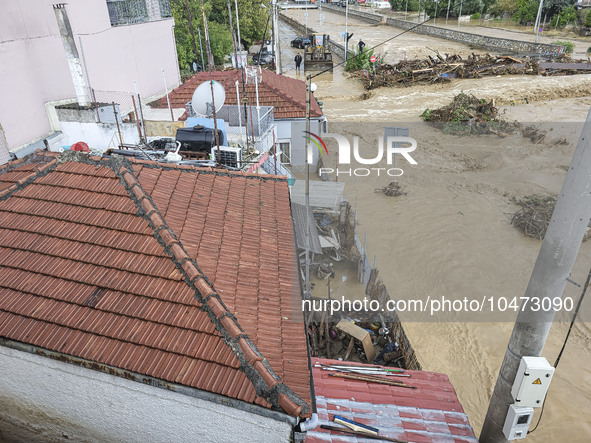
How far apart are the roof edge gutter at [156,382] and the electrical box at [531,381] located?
3.24 m

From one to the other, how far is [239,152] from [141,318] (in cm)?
594

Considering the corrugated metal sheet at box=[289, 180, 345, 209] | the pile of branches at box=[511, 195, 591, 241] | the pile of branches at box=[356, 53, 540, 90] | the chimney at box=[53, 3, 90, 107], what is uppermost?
the chimney at box=[53, 3, 90, 107]

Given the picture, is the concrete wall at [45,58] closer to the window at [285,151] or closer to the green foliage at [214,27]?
the window at [285,151]

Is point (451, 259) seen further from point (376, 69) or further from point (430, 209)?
point (376, 69)

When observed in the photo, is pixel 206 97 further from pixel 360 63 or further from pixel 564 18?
pixel 564 18

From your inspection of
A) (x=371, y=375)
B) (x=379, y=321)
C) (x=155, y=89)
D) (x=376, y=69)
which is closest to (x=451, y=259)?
(x=379, y=321)

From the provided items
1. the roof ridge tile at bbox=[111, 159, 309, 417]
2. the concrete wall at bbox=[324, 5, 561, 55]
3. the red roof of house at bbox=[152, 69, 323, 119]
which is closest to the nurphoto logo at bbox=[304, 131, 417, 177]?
the red roof of house at bbox=[152, 69, 323, 119]

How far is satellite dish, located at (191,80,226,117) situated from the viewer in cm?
1181

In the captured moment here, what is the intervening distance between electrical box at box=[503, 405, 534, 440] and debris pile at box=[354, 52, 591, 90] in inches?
1484

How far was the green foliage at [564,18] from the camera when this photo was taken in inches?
2246

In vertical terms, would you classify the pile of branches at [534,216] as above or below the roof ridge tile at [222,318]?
below

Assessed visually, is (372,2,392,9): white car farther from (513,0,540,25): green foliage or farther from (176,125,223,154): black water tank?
(176,125,223,154): black water tank

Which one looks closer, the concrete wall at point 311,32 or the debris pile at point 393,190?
the debris pile at point 393,190

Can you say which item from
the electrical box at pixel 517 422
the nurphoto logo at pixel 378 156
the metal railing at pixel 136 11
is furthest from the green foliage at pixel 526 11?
the electrical box at pixel 517 422
